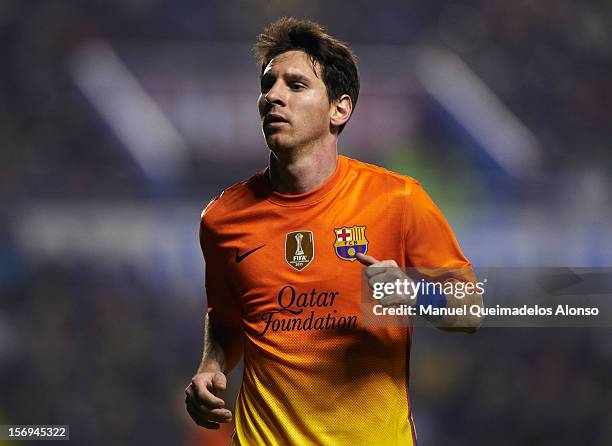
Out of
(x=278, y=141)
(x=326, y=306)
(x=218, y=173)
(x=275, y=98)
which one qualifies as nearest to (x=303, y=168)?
(x=278, y=141)

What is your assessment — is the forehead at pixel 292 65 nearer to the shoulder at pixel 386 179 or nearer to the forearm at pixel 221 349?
the shoulder at pixel 386 179

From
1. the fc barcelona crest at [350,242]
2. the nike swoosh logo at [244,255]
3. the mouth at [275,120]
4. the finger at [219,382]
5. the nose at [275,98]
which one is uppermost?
the nose at [275,98]

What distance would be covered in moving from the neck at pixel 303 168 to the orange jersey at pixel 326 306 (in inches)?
1.3

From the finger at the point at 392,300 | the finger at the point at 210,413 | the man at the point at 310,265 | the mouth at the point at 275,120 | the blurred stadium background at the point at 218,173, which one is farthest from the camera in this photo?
the blurred stadium background at the point at 218,173

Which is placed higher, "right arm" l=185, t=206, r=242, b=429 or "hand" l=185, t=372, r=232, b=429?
"right arm" l=185, t=206, r=242, b=429

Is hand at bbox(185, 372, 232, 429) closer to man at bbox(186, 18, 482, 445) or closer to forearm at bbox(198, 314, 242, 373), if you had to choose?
man at bbox(186, 18, 482, 445)

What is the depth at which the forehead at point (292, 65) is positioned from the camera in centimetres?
334

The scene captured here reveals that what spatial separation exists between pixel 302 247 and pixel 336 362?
0.44 meters

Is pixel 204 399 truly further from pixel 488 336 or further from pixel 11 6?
pixel 11 6

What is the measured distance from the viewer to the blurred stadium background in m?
6.93

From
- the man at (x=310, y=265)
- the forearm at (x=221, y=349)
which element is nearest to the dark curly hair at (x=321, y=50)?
the man at (x=310, y=265)

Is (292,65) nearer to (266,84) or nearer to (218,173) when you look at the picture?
(266,84)

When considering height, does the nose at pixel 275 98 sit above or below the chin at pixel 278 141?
above

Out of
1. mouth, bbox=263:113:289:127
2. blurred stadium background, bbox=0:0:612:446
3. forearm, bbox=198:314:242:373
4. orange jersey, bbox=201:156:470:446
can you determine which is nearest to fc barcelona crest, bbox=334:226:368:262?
orange jersey, bbox=201:156:470:446
